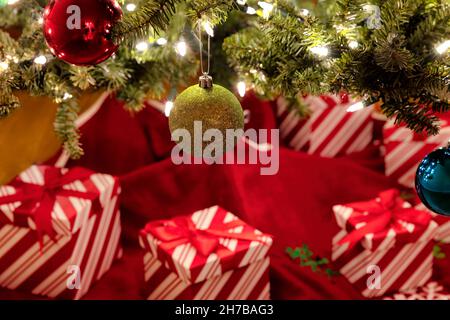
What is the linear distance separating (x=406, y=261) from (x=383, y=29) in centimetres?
83

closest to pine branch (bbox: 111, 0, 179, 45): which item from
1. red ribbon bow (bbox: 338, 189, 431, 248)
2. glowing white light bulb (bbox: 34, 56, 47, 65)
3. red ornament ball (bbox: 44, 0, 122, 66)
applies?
red ornament ball (bbox: 44, 0, 122, 66)

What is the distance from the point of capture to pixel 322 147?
2.08 metres

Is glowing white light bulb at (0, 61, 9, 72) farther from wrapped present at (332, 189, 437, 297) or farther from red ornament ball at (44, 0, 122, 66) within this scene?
wrapped present at (332, 189, 437, 297)

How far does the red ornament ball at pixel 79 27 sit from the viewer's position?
0.88 meters

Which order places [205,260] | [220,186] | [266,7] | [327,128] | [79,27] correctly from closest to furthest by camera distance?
[79,27] → [266,7] → [205,260] → [220,186] → [327,128]

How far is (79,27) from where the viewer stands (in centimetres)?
88

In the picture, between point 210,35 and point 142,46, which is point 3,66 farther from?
point 210,35

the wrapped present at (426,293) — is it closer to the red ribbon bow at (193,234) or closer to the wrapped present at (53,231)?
the red ribbon bow at (193,234)

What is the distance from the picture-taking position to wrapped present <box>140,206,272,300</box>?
1410 millimetres

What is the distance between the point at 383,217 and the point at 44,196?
3.03ft

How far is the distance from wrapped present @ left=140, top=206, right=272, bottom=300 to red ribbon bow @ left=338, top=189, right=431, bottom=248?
26 cm

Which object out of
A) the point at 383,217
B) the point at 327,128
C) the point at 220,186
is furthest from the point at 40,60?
the point at 327,128

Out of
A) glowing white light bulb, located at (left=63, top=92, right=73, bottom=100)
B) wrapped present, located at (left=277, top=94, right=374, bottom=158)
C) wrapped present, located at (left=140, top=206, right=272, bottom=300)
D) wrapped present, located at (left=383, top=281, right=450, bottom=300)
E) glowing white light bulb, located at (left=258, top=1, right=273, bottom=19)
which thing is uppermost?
wrapped present, located at (left=277, top=94, right=374, bottom=158)
